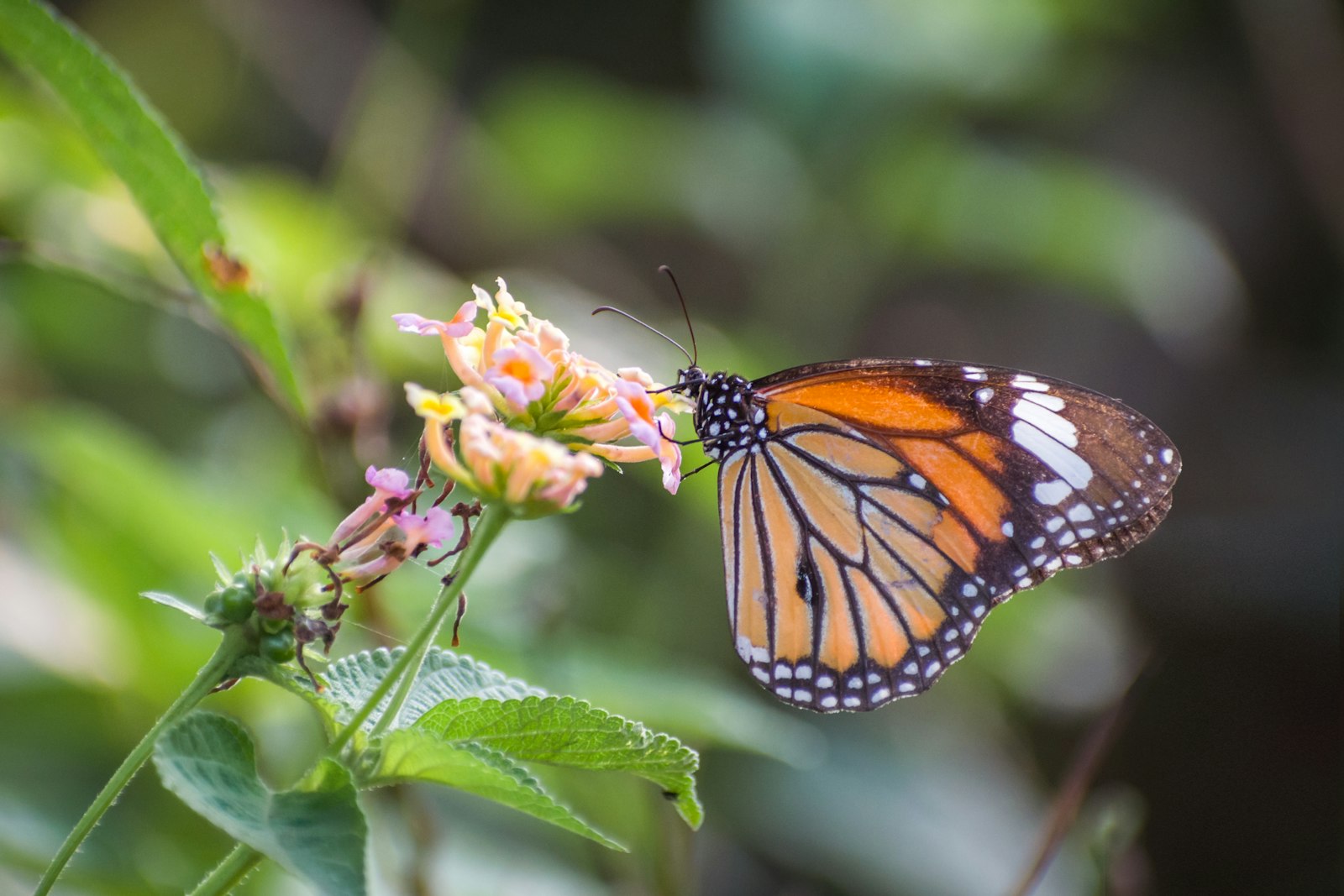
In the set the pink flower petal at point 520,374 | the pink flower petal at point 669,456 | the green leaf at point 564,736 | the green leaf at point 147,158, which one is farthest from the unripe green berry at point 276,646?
the green leaf at point 147,158

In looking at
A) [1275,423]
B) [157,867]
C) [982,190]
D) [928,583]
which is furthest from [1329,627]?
[157,867]

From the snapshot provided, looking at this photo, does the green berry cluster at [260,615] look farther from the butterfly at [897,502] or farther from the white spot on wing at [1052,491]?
Answer: the white spot on wing at [1052,491]

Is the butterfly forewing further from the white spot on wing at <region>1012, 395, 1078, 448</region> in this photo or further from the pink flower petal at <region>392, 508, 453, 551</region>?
the pink flower petal at <region>392, 508, 453, 551</region>

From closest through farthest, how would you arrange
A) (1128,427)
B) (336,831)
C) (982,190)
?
(336,831) < (1128,427) < (982,190)

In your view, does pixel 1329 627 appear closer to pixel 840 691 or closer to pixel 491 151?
pixel 840 691

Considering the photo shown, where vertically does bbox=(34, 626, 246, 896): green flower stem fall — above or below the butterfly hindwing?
below

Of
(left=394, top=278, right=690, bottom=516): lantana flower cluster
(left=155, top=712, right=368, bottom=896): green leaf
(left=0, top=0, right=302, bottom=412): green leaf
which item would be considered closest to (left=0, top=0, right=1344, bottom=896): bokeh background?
(left=0, top=0, right=302, bottom=412): green leaf
